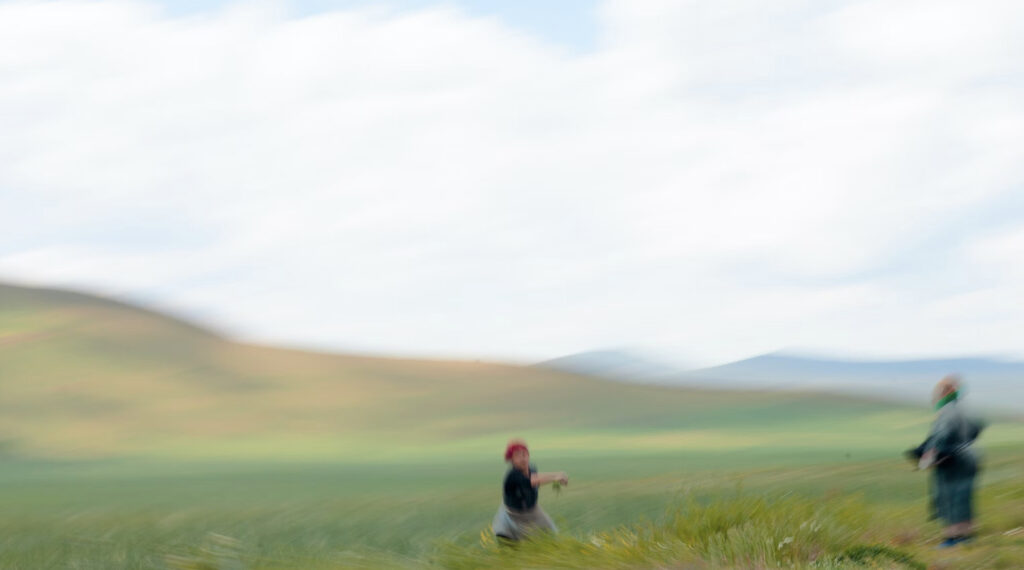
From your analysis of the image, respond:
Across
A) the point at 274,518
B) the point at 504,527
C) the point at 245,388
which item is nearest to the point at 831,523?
the point at 504,527

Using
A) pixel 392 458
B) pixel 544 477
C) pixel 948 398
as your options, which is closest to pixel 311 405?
pixel 392 458

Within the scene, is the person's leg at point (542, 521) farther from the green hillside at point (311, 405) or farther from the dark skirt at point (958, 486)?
the green hillside at point (311, 405)

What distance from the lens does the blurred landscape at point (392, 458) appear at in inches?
503

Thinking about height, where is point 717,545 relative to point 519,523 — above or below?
below

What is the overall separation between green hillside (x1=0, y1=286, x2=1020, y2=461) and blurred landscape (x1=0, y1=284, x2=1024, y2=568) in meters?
0.11

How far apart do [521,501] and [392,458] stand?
92.8 feet

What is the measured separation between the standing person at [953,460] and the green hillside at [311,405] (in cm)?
2383

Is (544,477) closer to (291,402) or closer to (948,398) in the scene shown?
(948,398)

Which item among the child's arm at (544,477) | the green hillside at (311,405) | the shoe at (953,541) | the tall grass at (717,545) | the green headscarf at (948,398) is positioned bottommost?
the shoe at (953,541)

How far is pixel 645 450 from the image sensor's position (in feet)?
131

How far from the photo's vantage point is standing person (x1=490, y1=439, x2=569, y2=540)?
11672 mm

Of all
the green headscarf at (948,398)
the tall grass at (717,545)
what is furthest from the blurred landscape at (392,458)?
the green headscarf at (948,398)

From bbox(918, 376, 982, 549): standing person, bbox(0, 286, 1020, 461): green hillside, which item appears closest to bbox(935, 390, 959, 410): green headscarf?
bbox(918, 376, 982, 549): standing person

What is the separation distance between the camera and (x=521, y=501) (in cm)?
1188
